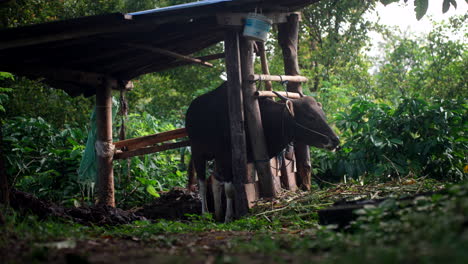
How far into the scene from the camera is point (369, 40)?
16.0 meters

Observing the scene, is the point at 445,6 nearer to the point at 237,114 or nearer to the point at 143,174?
the point at 237,114

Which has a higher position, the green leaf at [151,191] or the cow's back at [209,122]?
the cow's back at [209,122]

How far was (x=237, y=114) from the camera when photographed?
6719 mm

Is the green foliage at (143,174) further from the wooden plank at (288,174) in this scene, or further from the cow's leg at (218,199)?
the wooden plank at (288,174)

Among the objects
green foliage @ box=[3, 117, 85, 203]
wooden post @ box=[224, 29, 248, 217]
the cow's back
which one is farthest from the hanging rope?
wooden post @ box=[224, 29, 248, 217]

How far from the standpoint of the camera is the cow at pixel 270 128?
714 centimetres

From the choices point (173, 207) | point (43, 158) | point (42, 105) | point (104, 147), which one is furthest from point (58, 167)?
point (42, 105)

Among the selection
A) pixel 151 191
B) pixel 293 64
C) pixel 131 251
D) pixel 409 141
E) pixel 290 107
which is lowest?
pixel 131 251

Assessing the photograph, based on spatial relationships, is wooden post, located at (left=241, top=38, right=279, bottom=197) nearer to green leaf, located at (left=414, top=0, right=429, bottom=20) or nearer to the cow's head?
the cow's head

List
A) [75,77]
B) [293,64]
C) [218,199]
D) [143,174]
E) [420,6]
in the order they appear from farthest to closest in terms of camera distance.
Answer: [143,174] → [293,64] → [218,199] → [75,77] → [420,6]

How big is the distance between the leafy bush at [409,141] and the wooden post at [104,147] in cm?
380

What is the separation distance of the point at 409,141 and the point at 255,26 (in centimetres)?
328

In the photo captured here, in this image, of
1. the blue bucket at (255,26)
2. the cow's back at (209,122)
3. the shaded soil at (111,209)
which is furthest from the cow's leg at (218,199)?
the blue bucket at (255,26)

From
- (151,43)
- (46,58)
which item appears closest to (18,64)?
(46,58)
